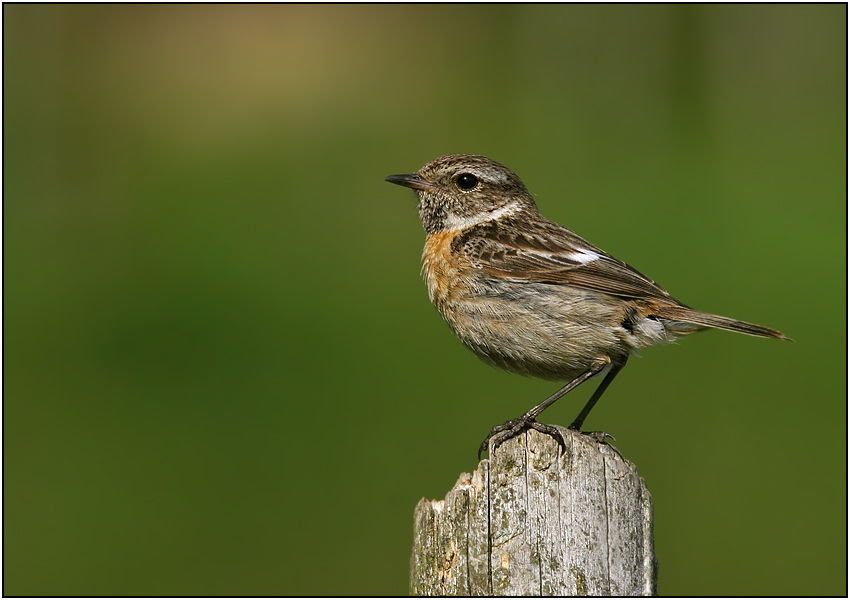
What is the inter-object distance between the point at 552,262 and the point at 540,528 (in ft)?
7.67

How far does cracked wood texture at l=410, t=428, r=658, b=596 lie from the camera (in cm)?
370

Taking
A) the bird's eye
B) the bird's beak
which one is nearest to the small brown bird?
the bird's eye

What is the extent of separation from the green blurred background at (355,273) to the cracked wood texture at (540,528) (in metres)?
3.43

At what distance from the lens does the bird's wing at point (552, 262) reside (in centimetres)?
564

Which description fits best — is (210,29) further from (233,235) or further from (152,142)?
(233,235)

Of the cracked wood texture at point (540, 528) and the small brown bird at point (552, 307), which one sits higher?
the small brown bird at point (552, 307)

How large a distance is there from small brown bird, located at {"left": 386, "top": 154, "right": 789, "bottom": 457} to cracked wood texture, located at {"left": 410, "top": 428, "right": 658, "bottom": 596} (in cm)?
140

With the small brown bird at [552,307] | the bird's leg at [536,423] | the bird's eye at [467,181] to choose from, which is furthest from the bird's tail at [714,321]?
the bird's eye at [467,181]

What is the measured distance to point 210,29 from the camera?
53.0 ft

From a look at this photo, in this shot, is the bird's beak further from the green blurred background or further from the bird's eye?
the green blurred background

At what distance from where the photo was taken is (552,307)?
5.55 m

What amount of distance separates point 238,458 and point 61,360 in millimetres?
2627

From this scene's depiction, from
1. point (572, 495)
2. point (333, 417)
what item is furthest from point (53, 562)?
point (572, 495)

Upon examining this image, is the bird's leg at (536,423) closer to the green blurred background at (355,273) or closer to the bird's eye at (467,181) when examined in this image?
the bird's eye at (467,181)
